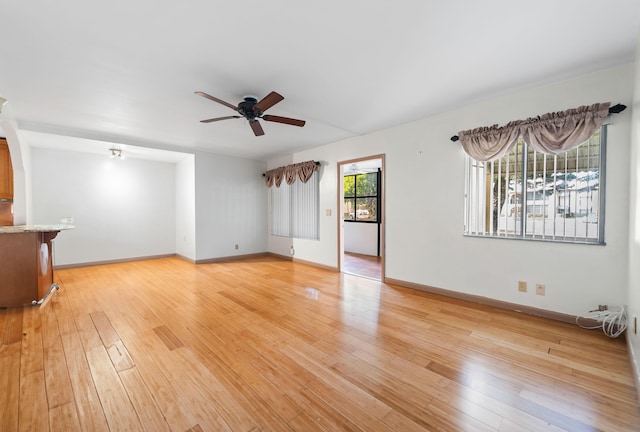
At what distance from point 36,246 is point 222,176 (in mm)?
3295

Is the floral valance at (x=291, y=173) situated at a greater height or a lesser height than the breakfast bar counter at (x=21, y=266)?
greater

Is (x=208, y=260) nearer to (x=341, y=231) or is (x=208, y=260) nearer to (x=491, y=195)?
(x=341, y=231)

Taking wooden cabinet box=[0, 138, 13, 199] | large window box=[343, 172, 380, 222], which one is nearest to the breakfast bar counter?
wooden cabinet box=[0, 138, 13, 199]

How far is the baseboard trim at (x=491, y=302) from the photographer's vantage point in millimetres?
2746

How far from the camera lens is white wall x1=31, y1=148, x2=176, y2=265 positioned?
199 inches

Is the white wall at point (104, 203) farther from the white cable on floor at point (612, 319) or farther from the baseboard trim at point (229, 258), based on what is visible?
the white cable on floor at point (612, 319)

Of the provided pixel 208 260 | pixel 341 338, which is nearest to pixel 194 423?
pixel 341 338

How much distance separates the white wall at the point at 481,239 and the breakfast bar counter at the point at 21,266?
426cm

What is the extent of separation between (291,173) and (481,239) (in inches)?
150

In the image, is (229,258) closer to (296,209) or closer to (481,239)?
(296,209)

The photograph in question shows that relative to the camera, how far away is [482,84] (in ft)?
9.06

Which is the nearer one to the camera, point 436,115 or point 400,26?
point 400,26

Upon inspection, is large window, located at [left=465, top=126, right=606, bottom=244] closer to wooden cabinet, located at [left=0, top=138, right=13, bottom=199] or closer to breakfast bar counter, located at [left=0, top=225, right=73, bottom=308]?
breakfast bar counter, located at [left=0, top=225, right=73, bottom=308]

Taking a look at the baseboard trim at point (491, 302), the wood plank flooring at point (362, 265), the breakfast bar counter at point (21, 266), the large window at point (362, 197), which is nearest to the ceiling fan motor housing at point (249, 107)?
the breakfast bar counter at point (21, 266)
